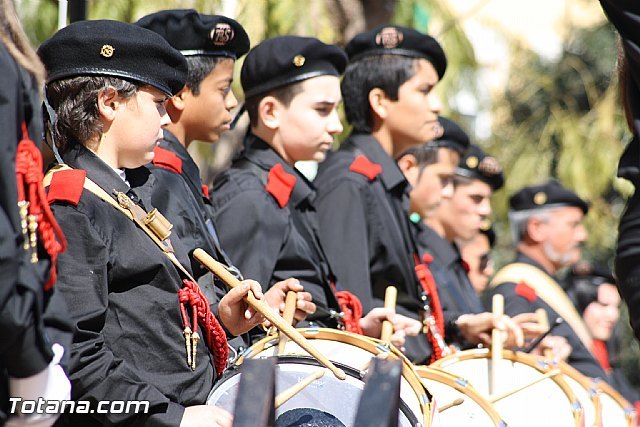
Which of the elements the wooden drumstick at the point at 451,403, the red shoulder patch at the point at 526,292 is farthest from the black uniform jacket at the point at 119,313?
the red shoulder patch at the point at 526,292

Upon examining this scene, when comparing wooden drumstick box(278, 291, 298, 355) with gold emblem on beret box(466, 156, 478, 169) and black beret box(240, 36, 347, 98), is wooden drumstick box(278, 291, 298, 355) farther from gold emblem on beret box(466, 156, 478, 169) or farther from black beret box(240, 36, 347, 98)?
gold emblem on beret box(466, 156, 478, 169)

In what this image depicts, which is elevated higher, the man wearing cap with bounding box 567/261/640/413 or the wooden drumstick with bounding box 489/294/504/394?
the wooden drumstick with bounding box 489/294/504/394

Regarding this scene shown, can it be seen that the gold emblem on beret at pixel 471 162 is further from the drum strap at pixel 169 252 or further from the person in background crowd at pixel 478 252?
the drum strap at pixel 169 252

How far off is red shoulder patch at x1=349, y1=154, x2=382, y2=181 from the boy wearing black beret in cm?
29

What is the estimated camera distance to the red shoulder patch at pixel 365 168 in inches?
218

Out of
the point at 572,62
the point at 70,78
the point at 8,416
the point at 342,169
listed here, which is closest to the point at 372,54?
the point at 342,169

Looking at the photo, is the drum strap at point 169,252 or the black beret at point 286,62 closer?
the drum strap at point 169,252

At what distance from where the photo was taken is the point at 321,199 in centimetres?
545

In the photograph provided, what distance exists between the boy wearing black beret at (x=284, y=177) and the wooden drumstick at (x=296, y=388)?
3.86ft

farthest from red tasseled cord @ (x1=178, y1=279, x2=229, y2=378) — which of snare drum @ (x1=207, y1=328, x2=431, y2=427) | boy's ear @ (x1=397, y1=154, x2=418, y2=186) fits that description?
boy's ear @ (x1=397, y1=154, x2=418, y2=186)

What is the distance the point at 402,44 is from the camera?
6059mm

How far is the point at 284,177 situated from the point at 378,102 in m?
1.23

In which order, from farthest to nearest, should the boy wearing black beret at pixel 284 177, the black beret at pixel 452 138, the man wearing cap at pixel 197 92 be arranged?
the black beret at pixel 452 138, the boy wearing black beret at pixel 284 177, the man wearing cap at pixel 197 92

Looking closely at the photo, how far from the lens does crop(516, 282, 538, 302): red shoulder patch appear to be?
7348 millimetres
